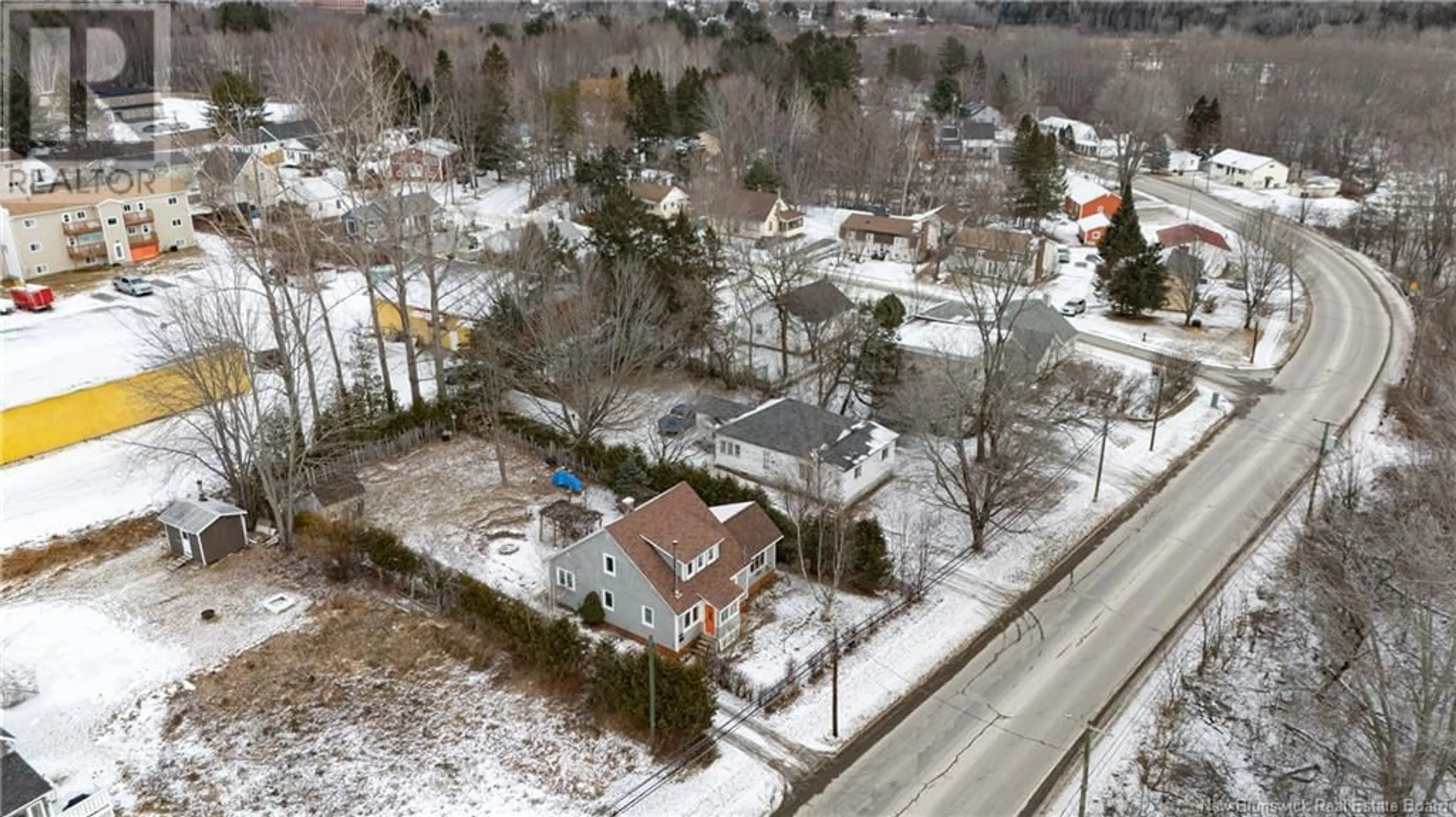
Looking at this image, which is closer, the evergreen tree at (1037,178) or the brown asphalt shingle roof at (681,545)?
the brown asphalt shingle roof at (681,545)

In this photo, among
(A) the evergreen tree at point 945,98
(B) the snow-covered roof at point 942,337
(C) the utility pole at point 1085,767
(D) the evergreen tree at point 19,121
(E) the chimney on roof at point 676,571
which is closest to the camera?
(C) the utility pole at point 1085,767

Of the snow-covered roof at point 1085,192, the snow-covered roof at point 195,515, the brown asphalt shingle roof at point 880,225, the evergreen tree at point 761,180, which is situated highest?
the evergreen tree at point 761,180

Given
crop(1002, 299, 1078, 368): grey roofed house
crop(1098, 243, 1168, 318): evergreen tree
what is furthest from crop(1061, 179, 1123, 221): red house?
crop(1002, 299, 1078, 368): grey roofed house

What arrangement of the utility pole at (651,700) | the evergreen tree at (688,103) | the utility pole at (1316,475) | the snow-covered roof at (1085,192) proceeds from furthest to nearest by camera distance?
the evergreen tree at (688,103) → the snow-covered roof at (1085,192) → the utility pole at (1316,475) → the utility pole at (651,700)

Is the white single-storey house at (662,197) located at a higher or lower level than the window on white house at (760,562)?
higher

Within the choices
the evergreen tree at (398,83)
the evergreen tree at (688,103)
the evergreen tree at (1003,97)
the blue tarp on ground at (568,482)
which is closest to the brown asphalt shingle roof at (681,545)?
the blue tarp on ground at (568,482)

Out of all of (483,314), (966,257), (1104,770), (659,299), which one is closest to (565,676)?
(1104,770)

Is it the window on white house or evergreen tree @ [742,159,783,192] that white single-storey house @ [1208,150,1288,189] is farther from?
the window on white house

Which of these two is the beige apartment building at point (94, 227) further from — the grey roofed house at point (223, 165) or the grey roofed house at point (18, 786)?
the grey roofed house at point (18, 786)

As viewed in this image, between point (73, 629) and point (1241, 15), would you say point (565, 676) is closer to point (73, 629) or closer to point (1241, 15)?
point (73, 629)
